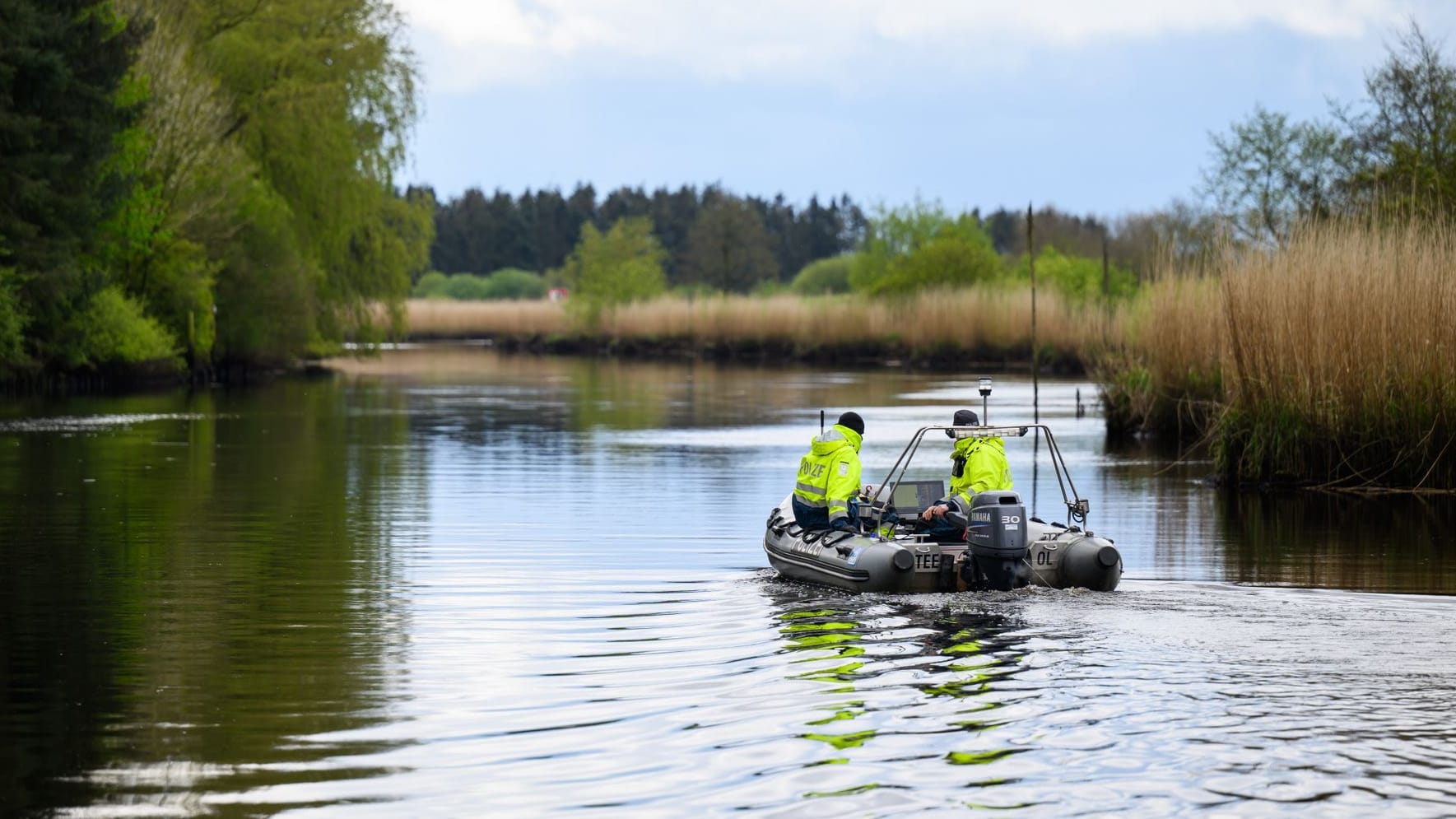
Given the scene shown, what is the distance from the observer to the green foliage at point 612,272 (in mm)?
94688

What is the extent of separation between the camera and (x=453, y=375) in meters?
60.6

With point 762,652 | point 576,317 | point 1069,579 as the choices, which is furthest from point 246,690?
point 576,317

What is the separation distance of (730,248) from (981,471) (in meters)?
104

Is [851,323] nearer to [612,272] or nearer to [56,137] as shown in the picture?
[612,272]

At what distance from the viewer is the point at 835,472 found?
1520 centimetres

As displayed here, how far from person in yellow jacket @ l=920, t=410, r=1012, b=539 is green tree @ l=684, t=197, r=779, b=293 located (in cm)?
9996

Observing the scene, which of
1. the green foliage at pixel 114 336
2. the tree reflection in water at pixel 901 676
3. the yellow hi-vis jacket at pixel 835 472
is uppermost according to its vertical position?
the green foliage at pixel 114 336

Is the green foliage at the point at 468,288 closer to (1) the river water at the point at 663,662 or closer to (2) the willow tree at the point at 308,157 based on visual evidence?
(2) the willow tree at the point at 308,157

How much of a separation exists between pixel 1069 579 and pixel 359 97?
42501mm

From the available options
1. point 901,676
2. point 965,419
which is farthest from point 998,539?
point 901,676

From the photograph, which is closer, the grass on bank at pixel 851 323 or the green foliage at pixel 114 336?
the green foliage at pixel 114 336

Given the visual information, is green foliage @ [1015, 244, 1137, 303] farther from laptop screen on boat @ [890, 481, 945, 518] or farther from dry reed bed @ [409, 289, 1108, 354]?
laptop screen on boat @ [890, 481, 945, 518]

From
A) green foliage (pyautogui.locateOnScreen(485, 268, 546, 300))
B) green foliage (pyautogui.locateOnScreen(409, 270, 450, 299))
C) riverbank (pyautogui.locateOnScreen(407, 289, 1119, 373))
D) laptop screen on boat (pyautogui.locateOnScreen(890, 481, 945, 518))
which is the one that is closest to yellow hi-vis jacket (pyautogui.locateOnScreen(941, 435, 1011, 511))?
laptop screen on boat (pyautogui.locateOnScreen(890, 481, 945, 518))

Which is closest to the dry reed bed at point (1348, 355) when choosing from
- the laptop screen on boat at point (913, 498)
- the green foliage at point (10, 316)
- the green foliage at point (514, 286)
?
the laptop screen on boat at point (913, 498)
